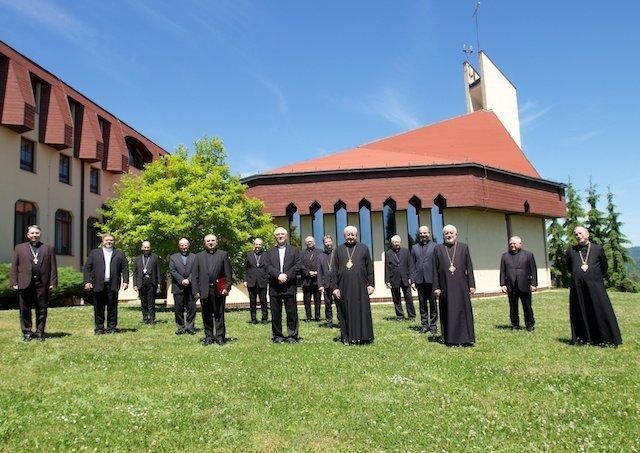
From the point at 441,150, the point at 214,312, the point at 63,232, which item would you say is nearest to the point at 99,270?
the point at 214,312

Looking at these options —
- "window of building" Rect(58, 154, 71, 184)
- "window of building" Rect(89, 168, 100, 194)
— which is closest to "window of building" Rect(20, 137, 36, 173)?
"window of building" Rect(58, 154, 71, 184)

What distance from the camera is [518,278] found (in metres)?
11.7

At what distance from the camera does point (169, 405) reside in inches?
210

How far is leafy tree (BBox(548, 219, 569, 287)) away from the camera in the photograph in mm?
41531

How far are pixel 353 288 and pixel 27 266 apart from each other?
634 cm

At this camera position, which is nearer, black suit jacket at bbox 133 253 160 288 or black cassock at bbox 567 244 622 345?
black cassock at bbox 567 244 622 345

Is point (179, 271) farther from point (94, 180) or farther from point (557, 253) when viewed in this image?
point (557, 253)

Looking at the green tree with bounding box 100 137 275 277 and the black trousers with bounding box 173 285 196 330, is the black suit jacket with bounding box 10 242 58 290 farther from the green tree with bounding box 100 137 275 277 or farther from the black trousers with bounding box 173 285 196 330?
the green tree with bounding box 100 137 275 277

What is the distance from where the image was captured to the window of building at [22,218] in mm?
23500

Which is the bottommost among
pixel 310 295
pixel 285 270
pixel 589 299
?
pixel 589 299

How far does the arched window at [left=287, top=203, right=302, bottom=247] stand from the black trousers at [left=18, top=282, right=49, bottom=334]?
53.3ft

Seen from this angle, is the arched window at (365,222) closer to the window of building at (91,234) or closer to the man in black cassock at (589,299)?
the window of building at (91,234)

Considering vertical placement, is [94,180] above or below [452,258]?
above

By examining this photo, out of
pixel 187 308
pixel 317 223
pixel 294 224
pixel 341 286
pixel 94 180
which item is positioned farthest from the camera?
pixel 94 180
